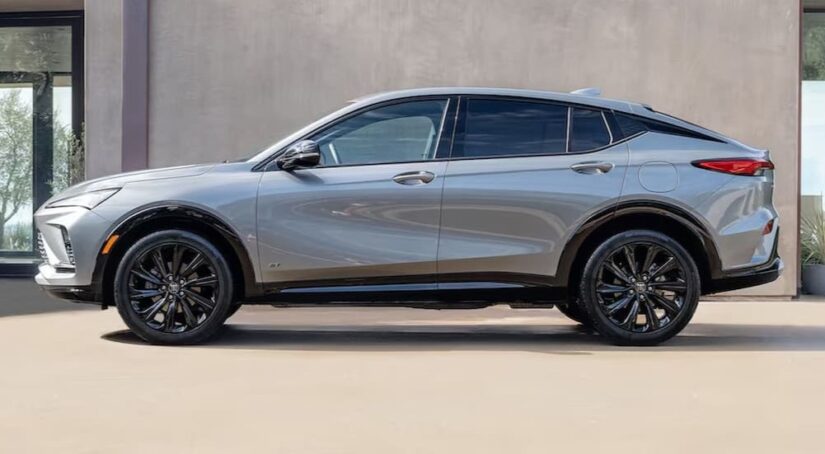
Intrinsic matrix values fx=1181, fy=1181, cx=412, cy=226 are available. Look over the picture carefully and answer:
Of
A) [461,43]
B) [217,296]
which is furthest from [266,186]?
[461,43]

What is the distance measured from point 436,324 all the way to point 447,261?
212 centimetres

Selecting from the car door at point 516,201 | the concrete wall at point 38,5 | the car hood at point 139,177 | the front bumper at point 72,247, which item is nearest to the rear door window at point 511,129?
the car door at point 516,201

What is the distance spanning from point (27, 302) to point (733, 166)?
22.8ft

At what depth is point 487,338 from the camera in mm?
8359

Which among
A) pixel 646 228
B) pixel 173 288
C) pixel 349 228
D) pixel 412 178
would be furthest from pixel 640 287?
pixel 173 288

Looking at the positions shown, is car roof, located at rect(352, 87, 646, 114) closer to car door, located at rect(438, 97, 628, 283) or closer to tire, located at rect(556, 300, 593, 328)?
car door, located at rect(438, 97, 628, 283)

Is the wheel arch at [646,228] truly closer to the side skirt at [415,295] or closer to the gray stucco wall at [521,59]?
the side skirt at [415,295]

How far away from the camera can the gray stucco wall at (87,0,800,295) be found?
40.2ft

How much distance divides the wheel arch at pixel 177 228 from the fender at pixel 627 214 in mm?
2023

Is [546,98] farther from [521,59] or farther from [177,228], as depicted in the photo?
[521,59]

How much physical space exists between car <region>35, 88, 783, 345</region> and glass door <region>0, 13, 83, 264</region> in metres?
7.95

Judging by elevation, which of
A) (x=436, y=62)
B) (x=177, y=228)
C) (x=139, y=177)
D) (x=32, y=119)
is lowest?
(x=177, y=228)

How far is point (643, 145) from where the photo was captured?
7.82 meters

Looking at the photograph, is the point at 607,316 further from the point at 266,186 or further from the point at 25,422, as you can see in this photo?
the point at 25,422
